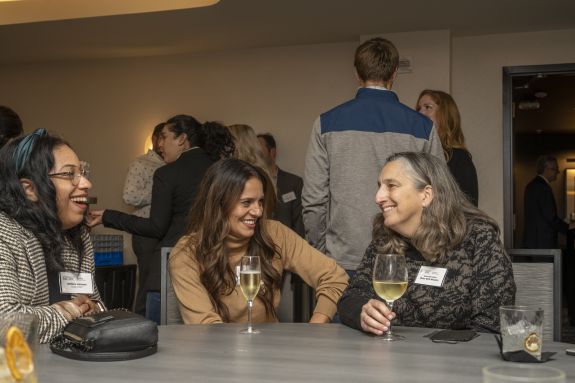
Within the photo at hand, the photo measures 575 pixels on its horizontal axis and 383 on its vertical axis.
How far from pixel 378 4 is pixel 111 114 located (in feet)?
10.5

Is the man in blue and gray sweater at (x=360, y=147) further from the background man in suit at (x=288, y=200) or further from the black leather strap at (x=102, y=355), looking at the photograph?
the black leather strap at (x=102, y=355)

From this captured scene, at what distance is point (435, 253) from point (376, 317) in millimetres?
395

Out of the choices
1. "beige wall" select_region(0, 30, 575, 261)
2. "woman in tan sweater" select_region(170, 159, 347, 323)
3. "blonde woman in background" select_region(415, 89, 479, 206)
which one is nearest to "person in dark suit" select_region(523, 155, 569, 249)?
"beige wall" select_region(0, 30, 575, 261)

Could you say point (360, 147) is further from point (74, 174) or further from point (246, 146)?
point (74, 174)

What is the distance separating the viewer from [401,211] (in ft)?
7.50

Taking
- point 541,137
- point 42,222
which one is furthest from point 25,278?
point 541,137

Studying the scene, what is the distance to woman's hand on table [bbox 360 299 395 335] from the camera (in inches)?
74.2

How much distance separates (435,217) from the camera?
7.40ft

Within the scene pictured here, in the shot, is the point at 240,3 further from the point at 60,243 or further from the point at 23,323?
the point at 23,323

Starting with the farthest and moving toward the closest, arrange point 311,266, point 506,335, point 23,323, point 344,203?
point 344,203, point 311,266, point 506,335, point 23,323

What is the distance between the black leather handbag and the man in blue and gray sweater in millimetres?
1455

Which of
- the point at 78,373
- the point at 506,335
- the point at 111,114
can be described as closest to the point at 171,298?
the point at 78,373

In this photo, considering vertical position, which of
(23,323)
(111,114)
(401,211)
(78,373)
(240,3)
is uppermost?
(240,3)

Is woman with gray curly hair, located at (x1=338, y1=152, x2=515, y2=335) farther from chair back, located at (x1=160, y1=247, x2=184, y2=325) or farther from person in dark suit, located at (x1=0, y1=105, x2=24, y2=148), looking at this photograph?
person in dark suit, located at (x1=0, y1=105, x2=24, y2=148)
